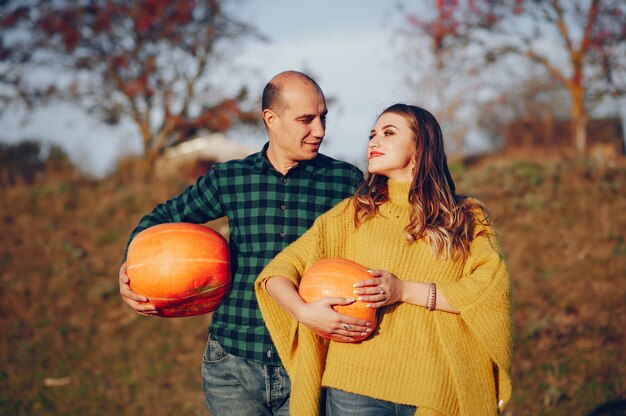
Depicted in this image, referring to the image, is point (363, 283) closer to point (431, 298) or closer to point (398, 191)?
point (431, 298)

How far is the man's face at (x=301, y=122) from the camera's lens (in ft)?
11.4

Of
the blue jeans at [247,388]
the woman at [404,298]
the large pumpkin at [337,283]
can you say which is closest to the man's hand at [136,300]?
the blue jeans at [247,388]

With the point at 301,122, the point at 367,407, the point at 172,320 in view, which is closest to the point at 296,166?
the point at 301,122

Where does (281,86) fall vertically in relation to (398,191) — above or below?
above

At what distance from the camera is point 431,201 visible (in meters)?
3.02

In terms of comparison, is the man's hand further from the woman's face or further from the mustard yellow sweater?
the woman's face

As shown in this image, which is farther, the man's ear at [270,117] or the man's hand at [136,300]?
the man's ear at [270,117]

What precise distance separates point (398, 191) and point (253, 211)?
871 millimetres

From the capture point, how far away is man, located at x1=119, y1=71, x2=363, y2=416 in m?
3.30

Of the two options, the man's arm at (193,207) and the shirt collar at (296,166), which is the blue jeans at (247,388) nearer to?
the man's arm at (193,207)

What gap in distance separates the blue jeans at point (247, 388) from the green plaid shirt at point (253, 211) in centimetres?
6

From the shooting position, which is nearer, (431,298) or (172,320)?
(431,298)

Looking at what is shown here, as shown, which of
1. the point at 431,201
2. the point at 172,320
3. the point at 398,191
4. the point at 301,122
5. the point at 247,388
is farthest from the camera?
the point at 172,320

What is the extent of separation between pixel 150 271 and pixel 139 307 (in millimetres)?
213
